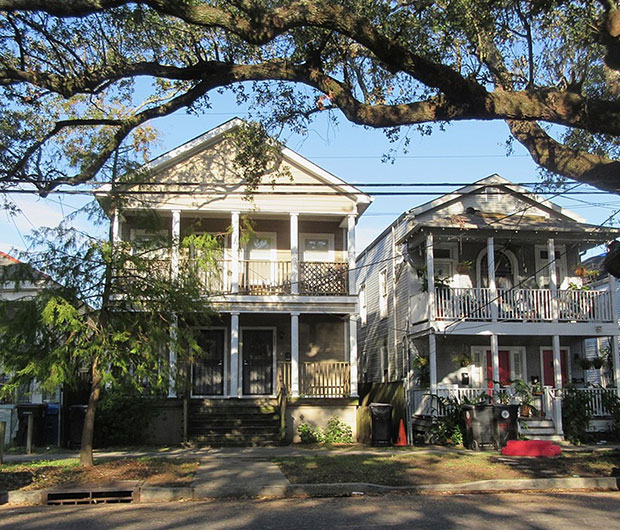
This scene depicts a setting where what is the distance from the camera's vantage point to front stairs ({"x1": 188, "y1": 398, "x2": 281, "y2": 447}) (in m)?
17.6

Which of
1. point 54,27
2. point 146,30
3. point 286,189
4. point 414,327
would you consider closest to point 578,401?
point 414,327

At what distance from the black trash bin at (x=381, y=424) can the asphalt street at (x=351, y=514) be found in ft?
22.4

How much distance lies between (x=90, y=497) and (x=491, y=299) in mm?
12960

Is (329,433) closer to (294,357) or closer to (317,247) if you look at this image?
(294,357)

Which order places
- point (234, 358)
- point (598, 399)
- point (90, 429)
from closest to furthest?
1. point (90, 429)
2. point (234, 358)
3. point (598, 399)

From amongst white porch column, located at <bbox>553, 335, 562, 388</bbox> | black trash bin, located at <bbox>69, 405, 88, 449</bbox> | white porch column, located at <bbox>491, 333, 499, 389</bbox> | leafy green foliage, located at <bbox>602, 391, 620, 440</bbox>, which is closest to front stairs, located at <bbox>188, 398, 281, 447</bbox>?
black trash bin, located at <bbox>69, 405, 88, 449</bbox>

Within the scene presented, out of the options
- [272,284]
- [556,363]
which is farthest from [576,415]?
[272,284]

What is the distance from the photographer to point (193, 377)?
20.5m

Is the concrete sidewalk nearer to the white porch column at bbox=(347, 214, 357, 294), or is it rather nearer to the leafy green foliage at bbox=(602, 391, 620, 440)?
the white porch column at bbox=(347, 214, 357, 294)

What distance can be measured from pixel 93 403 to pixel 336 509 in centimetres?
538

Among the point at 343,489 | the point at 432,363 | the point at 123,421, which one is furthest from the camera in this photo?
the point at 432,363

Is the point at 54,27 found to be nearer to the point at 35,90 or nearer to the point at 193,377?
the point at 35,90

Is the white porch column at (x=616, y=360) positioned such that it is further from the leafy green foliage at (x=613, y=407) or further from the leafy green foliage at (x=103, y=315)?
the leafy green foliage at (x=103, y=315)

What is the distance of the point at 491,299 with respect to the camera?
19562mm
